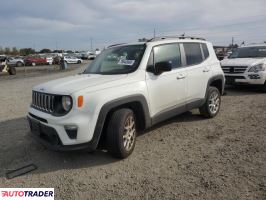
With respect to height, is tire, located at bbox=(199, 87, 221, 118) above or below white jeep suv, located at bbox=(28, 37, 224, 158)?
below

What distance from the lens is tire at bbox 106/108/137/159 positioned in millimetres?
4113

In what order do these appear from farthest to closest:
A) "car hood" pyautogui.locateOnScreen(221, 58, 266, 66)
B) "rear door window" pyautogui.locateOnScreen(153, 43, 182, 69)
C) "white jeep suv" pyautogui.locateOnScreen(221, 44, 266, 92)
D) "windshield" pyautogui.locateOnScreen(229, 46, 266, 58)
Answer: "windshield" pyautogui.locateOnScreen(229, 46, 266, 58) → "car hood" pyautogui.locateOnScreen(221, 58, 266, 66) → "white jeep suv" pyautogui.locateOnScreen(221, 44, 266, 92) → "rear door window" pyautogui.locateOnScreen(153, 43, 182, 69)

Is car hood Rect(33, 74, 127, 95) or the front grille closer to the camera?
car hood Rect(33, 74, 127, 95)

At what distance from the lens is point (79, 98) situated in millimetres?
3857

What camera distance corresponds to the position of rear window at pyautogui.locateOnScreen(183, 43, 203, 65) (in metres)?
5.78

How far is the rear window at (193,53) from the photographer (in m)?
5.78

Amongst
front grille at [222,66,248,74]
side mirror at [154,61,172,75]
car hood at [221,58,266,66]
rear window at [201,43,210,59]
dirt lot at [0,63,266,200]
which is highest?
rear window at [201,43,210,59]

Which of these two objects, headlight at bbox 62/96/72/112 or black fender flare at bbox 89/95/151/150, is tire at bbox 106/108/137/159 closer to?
black fender flare at bbox 89/95/151/150

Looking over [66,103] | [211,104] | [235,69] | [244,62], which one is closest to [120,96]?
[66,103]

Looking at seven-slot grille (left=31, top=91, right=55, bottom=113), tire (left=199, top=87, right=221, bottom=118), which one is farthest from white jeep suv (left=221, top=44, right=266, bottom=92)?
seven-slot grille (left=31, top=91, right=55, bottom=113)

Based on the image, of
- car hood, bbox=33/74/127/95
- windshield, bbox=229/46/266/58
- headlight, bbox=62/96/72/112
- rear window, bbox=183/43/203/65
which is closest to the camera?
headlight, bbox=62/96/72/112

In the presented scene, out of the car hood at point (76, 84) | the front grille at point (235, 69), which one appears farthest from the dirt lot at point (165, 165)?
the front grille at point (235, 69)

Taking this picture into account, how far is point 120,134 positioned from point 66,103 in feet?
2.90

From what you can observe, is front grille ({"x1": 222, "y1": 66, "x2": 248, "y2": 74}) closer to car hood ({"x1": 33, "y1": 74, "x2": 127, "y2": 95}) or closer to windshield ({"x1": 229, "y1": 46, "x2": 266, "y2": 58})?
A: windshield ({"x1": 229, "y1": 46, "x2": 266, "y2": 58})
